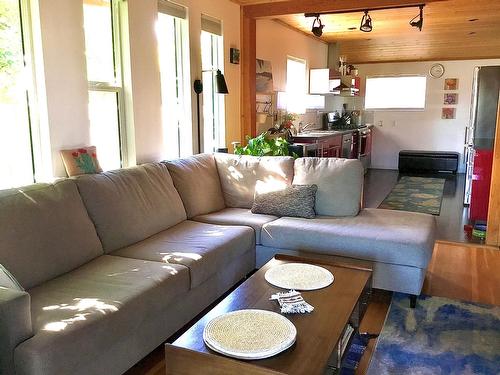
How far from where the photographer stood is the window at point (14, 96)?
8.77ft

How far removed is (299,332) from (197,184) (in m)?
2.04

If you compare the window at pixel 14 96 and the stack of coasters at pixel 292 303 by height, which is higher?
the window at pixel 14 96

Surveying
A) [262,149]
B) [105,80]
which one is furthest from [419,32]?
[105,80]

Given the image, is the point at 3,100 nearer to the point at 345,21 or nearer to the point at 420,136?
the point at 345,21

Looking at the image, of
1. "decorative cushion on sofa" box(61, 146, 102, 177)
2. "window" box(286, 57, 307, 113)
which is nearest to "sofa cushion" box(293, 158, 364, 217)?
"decorative cushion on sofa" box(61, 146, 102, 177)

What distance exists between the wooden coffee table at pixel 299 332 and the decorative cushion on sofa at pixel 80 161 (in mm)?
1484

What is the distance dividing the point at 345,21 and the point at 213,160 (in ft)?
11.4

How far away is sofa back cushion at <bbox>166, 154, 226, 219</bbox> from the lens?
3.48 m

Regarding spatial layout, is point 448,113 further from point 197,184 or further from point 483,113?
point 197,184

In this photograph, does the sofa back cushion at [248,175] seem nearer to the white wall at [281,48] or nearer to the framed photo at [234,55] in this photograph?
the framed photo at [234,55]

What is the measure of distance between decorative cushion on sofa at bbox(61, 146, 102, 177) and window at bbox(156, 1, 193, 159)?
1.01m

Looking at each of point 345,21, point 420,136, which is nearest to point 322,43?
point 345,21

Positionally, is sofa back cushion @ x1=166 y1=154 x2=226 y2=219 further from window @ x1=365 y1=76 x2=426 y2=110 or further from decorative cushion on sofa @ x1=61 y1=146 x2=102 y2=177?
window @ x1=365 y1=76 x2=426 y2=110

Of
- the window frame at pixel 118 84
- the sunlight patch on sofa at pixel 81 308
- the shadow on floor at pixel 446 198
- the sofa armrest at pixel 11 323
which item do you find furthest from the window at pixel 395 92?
the sofa armrest at pixel 11 323
